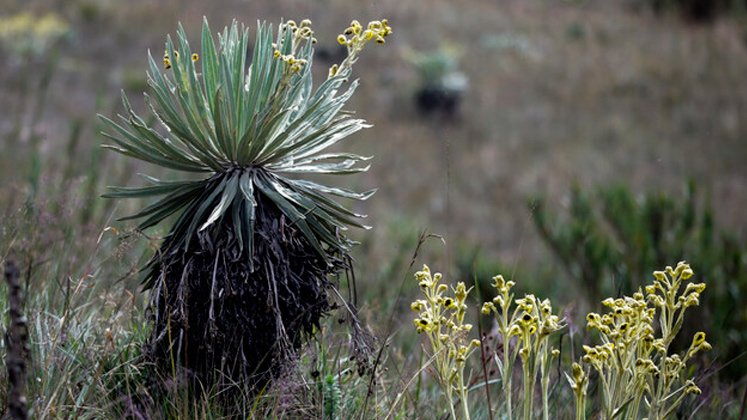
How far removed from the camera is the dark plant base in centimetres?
228

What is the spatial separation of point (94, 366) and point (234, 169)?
0.70 metres

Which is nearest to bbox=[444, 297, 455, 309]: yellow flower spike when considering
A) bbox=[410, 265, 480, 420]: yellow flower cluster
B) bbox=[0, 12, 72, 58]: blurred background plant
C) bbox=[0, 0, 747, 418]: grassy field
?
bbox=[410, 265, 480, 420]: yellow flower cluster

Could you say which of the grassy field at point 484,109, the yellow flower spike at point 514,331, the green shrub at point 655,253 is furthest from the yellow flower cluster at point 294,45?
the green shrub at point 655,253

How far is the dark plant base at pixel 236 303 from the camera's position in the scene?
228 centimetres

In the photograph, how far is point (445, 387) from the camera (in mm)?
2166

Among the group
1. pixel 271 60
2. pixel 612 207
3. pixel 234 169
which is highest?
pixel 271 60

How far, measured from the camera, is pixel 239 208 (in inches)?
92.0

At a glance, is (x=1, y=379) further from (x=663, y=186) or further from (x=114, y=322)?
(x=663, y=186)

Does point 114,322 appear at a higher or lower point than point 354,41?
lower

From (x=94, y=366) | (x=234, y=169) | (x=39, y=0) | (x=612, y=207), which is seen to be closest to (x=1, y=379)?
(x=94, y=366)

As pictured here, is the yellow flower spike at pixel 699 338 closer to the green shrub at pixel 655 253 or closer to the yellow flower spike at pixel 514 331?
the yellow flower spike at pixel 514 331

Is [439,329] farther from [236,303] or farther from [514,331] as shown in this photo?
[236,303]

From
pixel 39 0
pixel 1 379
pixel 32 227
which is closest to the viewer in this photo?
pixel 1 379

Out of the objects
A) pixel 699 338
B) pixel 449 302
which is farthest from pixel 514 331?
pixel 699 338
